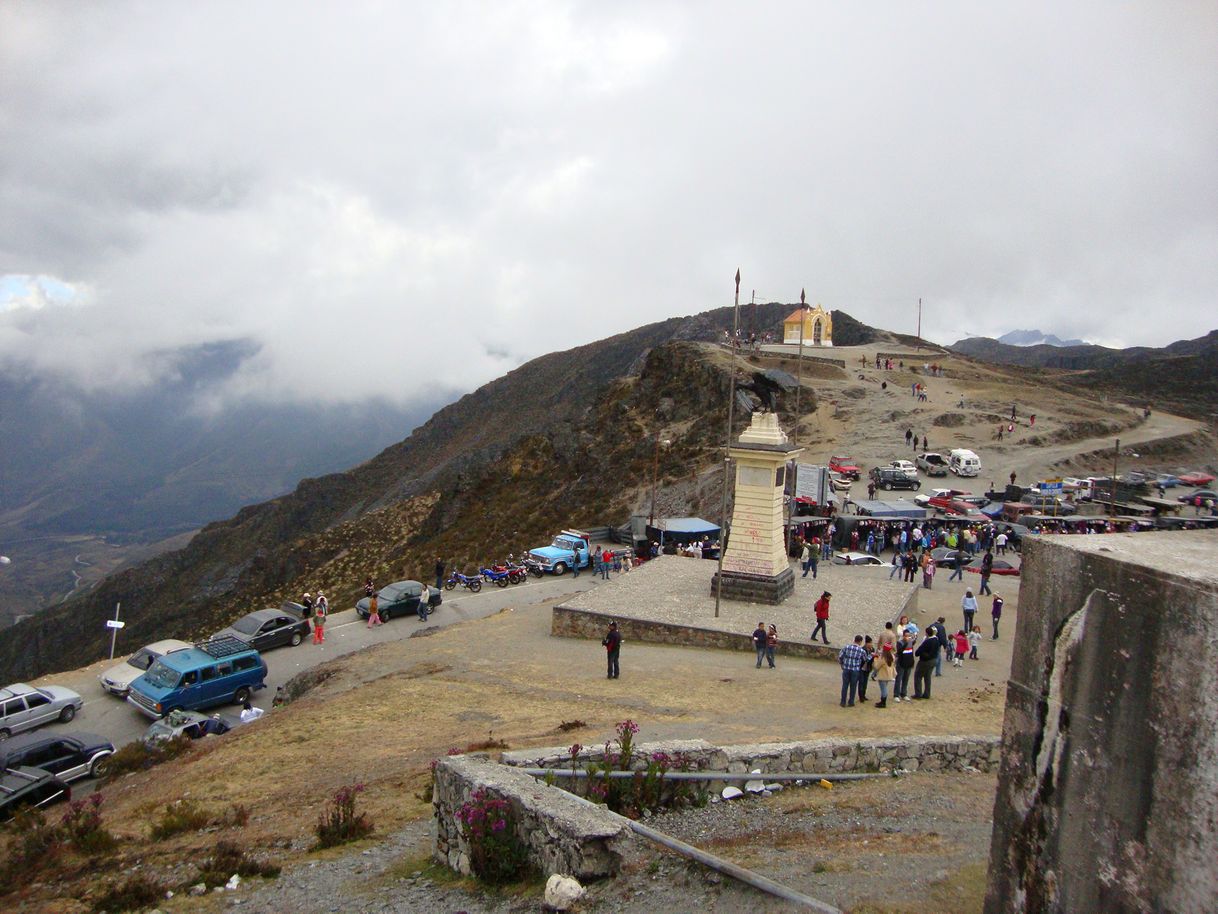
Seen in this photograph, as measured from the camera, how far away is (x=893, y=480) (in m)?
33.7

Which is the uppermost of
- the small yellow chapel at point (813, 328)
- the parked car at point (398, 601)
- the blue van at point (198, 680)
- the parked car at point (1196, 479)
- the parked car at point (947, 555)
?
the small yellow chapel at point (813, 328)

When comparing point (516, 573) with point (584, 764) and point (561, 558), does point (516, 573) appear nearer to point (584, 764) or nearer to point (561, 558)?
point (561, 558)

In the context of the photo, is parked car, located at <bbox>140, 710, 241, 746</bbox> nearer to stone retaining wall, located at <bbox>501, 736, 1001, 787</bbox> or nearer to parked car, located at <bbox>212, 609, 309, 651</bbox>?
parked car, located at <bbox>212, 609, 309, 651</bbox>

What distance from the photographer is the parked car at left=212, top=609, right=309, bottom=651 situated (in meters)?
20.0

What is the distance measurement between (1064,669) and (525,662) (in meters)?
12.6

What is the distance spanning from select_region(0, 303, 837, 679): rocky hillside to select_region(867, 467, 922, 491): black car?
865cm

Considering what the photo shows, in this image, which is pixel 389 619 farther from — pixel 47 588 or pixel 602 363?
pixel 47 588

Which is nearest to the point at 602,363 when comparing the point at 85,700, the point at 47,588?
the point at 85,700

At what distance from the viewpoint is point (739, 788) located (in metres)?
8.10

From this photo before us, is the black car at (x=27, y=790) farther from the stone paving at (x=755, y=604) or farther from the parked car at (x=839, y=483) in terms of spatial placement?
the parked car at (x=839, y=483)

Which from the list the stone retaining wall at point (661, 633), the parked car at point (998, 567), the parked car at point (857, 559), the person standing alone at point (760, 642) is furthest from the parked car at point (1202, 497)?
the person standing alone at point (760, 642)

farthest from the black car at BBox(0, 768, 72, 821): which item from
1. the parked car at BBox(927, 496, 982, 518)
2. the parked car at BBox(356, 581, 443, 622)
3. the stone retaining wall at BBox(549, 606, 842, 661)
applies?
the parked car at BBox(927, 496, 982, 518)

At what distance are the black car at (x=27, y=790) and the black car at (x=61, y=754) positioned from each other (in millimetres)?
684

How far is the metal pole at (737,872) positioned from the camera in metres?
5.29
